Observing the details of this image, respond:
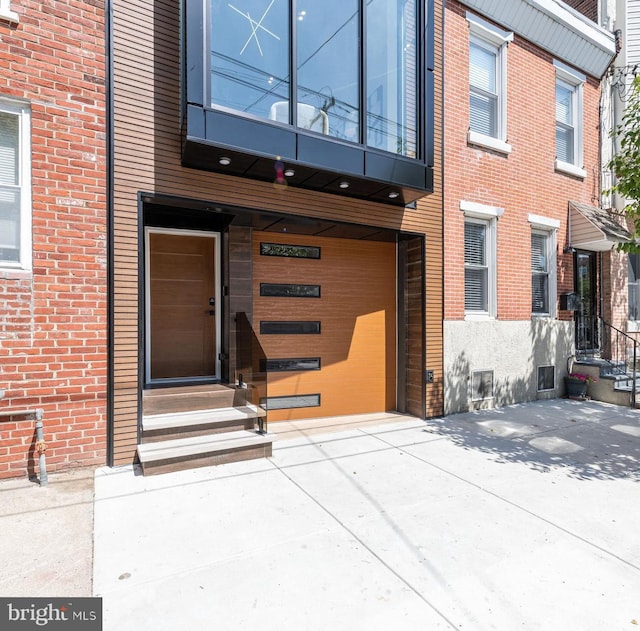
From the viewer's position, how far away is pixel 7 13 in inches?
150

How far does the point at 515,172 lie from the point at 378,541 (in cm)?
699

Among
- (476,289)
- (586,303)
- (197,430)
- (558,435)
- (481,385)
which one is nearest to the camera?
(197,430)

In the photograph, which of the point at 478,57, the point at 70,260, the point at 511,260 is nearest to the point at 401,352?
the point at 511,260

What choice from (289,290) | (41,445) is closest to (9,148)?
(41,445)

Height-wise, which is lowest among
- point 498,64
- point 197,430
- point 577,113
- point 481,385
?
point 197,430

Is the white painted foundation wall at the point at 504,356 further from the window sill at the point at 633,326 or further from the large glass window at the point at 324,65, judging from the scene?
A: the large glass window at the point at 324,65

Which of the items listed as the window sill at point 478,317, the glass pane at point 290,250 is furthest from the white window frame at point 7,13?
the window sill at point 478,317

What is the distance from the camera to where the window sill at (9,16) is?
149 inches

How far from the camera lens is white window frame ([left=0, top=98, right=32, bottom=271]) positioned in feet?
13.0

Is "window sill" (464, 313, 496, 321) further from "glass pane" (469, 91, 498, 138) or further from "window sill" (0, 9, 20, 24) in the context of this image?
"window sill" (0, 9, 20, 24)

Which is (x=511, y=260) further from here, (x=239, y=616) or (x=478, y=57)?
(x=239, y=616)

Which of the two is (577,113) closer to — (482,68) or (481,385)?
(482,68)

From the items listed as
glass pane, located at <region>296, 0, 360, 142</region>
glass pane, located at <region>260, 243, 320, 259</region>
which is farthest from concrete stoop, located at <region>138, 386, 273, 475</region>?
glass pane, located at <region>296, 0, 360, 142</region>

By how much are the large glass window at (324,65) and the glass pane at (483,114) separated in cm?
195
